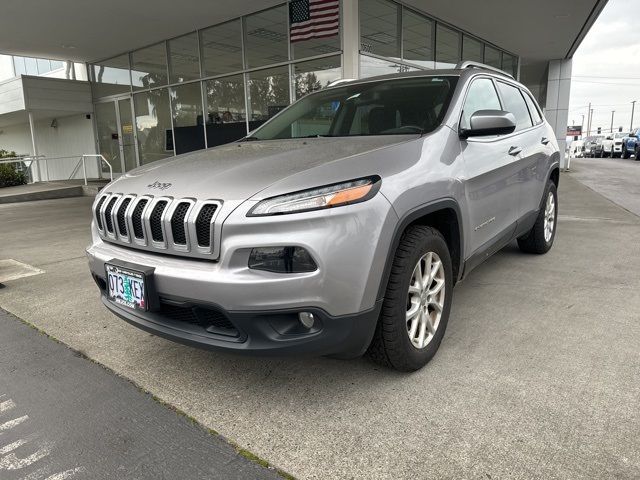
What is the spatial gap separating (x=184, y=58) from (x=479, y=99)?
1084cm

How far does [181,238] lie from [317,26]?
8245 mm

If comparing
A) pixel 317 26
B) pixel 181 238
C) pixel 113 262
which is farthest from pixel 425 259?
pixel 317 26

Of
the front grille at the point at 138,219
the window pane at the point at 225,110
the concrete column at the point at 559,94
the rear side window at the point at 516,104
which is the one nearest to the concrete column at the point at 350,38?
the window pane at the point at 225,110

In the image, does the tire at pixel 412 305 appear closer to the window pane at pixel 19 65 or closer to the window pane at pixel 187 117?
the window pane at pixel 187 117

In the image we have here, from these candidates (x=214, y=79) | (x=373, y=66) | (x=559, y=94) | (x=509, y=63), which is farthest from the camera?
(x=559, y=94)

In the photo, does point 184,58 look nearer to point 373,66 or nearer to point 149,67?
point 149,67

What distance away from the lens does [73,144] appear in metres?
18.2

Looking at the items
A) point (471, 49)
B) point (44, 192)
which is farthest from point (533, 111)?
point (44, 192)

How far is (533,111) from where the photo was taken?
473 centimetres

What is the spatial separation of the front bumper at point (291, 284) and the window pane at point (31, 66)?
67.9 ft

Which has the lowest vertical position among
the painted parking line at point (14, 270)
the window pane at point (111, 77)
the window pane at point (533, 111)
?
the painted parking line at point (14, 270)

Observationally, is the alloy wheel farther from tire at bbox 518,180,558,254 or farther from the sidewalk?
the sidewalk

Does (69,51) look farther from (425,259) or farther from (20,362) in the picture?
(425,259)

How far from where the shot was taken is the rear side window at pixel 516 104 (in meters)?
4.01
